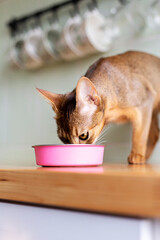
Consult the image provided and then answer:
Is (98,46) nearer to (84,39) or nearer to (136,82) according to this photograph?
(84,39)

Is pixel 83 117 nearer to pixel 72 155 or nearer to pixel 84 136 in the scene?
pixel 84 136

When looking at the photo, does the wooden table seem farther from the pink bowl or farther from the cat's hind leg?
the cat's hind leg

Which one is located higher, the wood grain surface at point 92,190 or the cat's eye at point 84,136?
the cat's eye at point 84,136

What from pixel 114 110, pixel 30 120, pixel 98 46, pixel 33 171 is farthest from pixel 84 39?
pixel 33 171

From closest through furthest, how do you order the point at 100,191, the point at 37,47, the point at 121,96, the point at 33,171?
the point at 100,191
the point at 33,171
the point at 121,96
the point at 37,47

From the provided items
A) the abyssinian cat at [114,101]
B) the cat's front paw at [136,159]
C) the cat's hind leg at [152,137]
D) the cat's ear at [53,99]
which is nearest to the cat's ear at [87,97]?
the abyssinian cat at [114,101]

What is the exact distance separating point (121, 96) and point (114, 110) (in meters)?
0.06

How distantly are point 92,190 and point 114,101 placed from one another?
503mm

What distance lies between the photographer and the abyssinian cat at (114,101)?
0.98 meters

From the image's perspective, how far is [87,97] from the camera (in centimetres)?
97

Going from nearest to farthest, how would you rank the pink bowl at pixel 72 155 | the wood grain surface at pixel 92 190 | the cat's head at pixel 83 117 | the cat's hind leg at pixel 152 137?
the wood grain surface at pixel 92 190, the pink bowl at pixel 72 155, the cat's head at pixel 83 117, the cat's hind leg at pixel 152 137

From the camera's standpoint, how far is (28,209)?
0.78m

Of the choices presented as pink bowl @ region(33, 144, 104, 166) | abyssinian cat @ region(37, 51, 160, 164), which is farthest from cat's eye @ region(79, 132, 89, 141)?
pink bowl @ region(33, 144, 104, 166)

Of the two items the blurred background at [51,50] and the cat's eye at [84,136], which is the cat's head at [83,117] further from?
→ the blurred background at [51,50]
